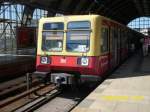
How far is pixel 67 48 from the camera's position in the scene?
12.9 metres

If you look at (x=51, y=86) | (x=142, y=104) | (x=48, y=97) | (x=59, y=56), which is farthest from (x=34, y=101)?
(x=142, y=104)

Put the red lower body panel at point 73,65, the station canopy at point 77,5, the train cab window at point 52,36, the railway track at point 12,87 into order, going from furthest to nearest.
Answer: the station canopy at point 77,5, the railway track at point 12,87, the train cab window at point 52,36, the red lower body panel at point 73,65

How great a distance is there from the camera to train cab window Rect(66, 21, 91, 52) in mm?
12500

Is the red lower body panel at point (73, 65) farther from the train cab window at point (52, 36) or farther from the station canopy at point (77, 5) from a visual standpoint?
the station canopy at point (77, 5)

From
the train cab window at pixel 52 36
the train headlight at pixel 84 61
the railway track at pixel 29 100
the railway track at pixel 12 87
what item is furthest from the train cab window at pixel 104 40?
the railway track at pixel 12 87

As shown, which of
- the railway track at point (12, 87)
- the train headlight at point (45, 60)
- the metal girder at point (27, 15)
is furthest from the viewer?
the metal girder at point (27, 15)

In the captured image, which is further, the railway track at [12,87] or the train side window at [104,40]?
the railway track at [12,87]

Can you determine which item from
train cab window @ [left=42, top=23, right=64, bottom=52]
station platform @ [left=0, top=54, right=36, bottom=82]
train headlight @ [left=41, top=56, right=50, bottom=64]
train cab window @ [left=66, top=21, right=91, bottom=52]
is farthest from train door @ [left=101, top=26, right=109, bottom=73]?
station platform @ [left=0, top=54, right=36, bottom=82]

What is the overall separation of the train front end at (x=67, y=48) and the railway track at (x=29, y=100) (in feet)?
2.56

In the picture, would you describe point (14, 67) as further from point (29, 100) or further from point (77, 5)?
point (77, 5)

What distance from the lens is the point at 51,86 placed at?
15.3 meters

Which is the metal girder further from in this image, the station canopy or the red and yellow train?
the red and yellow train

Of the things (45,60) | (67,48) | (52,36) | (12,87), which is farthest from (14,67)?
(67,48)

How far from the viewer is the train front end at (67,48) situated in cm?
1244
